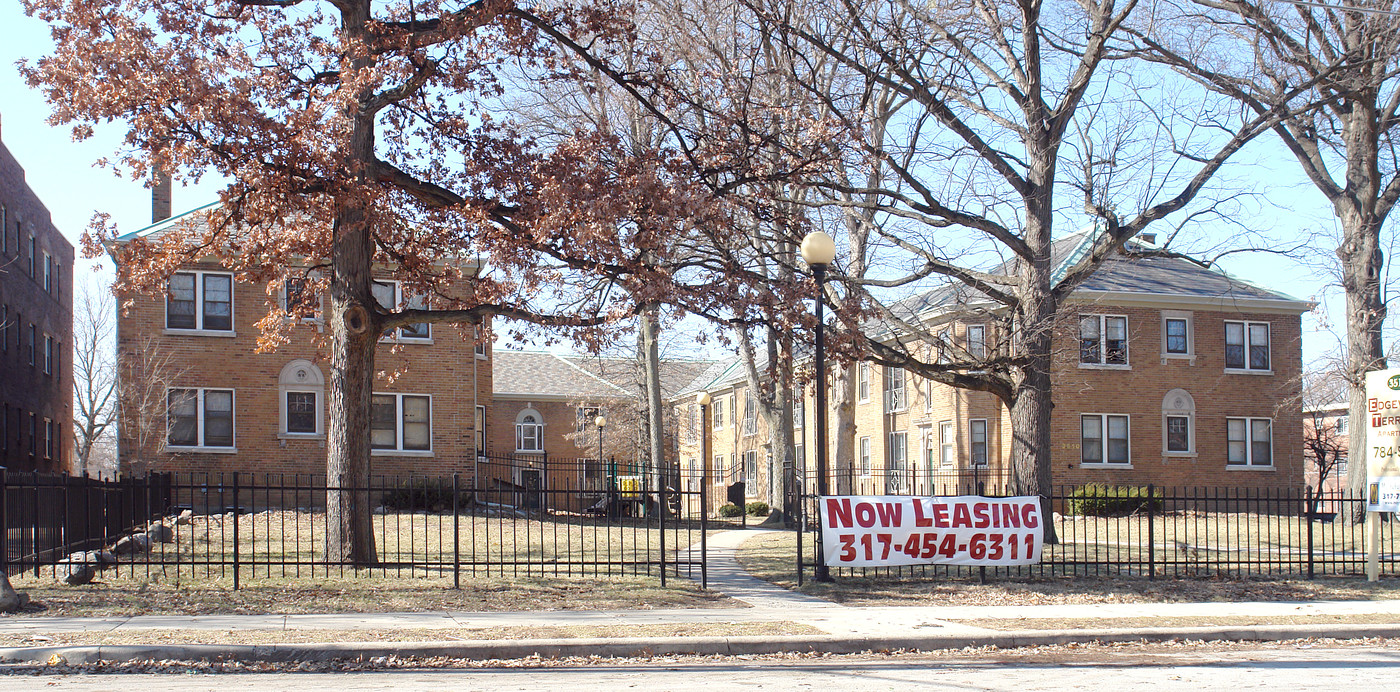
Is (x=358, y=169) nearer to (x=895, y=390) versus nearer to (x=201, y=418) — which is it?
(x=201, y=418)

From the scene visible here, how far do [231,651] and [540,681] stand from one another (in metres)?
2.62

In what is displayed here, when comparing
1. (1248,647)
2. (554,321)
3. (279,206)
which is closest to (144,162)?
(279,206)

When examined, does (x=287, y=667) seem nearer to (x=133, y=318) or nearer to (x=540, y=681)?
(x=540, y=681)

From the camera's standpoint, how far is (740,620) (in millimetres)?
11156

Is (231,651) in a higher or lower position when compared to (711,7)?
lower

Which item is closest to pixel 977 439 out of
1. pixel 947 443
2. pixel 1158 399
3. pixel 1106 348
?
pixel 947 443

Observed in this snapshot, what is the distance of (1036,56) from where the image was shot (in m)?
17.8

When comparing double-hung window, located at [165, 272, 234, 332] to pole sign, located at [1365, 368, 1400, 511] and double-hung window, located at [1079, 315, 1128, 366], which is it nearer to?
double-hung window, located at [1079, 315, 1128, 366]

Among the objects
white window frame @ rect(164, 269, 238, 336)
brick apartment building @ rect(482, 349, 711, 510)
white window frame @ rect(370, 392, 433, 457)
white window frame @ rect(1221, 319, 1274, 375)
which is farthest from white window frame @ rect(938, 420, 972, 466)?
white window frame @ rect(164, 269, 238, 336)

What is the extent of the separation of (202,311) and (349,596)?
1854cm

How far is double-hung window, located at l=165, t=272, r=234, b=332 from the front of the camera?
2809 cm

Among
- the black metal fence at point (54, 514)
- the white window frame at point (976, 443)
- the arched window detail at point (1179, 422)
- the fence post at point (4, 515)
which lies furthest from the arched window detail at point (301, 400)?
the arched window detail at point (1179, 422)

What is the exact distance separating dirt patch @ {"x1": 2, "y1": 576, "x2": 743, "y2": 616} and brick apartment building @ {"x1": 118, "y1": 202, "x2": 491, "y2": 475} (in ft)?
48.3

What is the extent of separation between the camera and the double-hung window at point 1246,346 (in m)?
34.5
